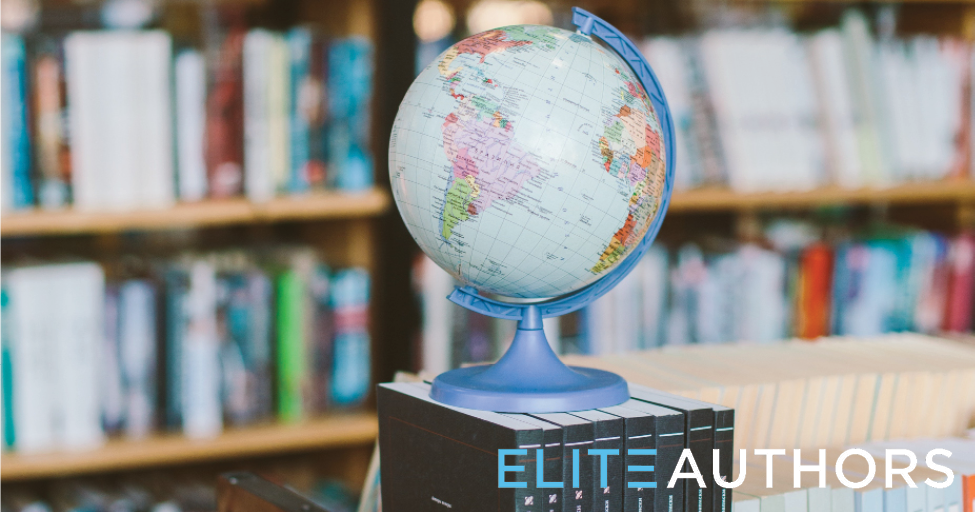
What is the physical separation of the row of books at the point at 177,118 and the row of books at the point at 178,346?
0.15 m

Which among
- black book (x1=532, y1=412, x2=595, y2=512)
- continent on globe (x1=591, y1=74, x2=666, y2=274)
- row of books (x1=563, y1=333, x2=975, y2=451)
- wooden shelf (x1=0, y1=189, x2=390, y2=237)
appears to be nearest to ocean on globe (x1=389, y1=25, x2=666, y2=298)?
continent on globe (x1=591, y1=74, x2=666, y2=274)

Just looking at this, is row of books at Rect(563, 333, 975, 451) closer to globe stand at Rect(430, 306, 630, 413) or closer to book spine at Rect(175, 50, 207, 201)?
globe stand at Rect(430, 306, 630, 413)

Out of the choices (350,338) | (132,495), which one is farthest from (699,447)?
(132,495)

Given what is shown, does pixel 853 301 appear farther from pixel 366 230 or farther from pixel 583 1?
pixel 366 230

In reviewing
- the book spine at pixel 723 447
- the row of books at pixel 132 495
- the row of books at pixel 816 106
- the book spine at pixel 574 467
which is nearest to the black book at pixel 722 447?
the book spine at pixel 723 447

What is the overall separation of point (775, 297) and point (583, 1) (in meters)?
0.80

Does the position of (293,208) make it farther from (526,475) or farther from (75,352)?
(526,475)

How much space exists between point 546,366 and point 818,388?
0.38 m

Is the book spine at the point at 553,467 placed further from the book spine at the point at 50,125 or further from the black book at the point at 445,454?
the book spine at the point at 50,125

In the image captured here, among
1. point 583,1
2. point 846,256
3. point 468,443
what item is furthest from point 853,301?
point 468,443

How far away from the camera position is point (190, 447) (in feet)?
5.51

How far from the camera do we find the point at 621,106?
813 mm

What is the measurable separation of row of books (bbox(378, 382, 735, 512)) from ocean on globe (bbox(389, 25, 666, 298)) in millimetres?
131

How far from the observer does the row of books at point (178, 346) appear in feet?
5.31
